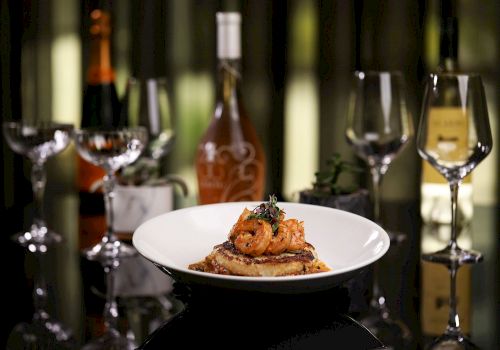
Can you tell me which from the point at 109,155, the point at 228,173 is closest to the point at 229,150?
the point at 228,173

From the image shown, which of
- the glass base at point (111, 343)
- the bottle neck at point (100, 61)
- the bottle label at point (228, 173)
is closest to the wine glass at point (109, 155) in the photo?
the bottle label at point (228, 173)

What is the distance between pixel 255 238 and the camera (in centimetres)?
62

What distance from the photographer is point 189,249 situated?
71 cm

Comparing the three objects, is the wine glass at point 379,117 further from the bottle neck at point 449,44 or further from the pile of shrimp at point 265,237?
the pile of shrimp at point 265,237

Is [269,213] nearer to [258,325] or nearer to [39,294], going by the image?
[258,325]

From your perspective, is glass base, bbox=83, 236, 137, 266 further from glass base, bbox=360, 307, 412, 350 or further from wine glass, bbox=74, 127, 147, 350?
glass base, bbox=360, 307, 412, 350

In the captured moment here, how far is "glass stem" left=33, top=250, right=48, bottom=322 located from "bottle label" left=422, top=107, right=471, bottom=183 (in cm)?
42

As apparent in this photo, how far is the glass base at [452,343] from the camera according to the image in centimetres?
60

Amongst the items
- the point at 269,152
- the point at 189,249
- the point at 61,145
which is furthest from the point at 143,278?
the point at 269,152

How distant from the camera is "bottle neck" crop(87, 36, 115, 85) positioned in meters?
1.27

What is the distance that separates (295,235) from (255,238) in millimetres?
39

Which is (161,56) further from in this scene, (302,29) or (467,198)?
(467,198)

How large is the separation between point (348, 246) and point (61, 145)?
0.49m

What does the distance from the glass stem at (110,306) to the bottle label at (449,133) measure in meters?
0.36
